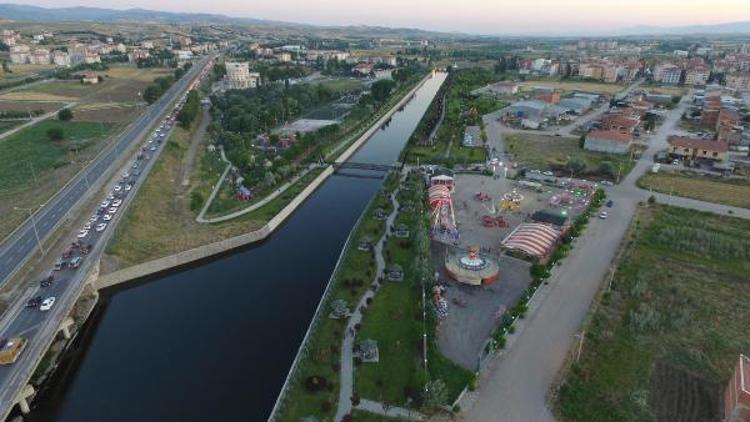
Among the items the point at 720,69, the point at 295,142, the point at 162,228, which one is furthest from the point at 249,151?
the point at 720,69

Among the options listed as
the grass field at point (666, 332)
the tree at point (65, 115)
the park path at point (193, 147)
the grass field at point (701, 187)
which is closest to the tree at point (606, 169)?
the grass field at point (701, 187)

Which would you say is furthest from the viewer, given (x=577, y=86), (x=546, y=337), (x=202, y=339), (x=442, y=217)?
(x=577, y=86)

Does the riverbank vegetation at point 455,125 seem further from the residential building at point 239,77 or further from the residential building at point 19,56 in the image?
the residential building at point 19,56

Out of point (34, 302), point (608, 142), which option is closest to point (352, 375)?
point (34, 302)

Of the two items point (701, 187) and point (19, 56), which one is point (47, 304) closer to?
point (701, 187)

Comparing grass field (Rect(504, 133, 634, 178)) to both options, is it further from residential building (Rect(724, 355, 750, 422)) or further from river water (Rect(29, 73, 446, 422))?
residential building (Rect(724, 355, 750, 422))

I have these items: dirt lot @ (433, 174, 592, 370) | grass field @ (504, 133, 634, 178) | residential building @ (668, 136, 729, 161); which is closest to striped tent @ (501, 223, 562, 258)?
dirt lot @ (433, 174, 592, 370)

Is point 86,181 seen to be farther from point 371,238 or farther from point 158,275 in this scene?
point 371,238
